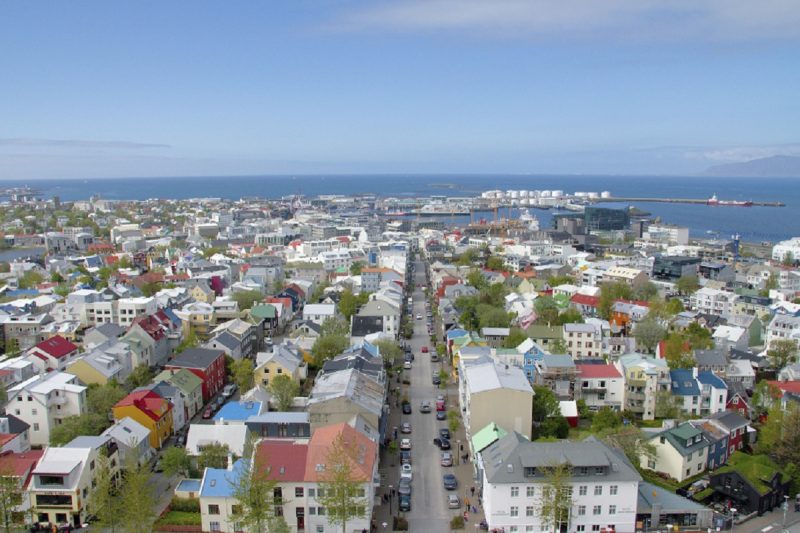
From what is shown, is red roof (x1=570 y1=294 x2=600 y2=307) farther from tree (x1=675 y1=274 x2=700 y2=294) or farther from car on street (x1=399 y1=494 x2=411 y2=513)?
car on street (x1=399 y1=494 x2=411 y2=513)

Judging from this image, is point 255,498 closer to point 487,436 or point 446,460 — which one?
point 446,460

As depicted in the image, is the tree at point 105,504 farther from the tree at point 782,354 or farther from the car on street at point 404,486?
the tree at point 782,354

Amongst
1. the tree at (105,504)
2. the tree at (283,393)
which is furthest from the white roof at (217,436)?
the tree at (283,393)

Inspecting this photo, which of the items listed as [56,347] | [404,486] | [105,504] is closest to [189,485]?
[105,504]

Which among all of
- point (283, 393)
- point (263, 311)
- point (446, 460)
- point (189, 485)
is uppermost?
point (263, 311)

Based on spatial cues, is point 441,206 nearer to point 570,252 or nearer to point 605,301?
point 570,252

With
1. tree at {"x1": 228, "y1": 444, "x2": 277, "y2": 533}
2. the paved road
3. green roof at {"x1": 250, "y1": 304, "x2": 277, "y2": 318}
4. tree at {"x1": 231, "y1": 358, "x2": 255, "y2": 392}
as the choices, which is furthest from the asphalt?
green roof at {"x1": 250, "y1": 304, "x2": 277, "y2": 318}
